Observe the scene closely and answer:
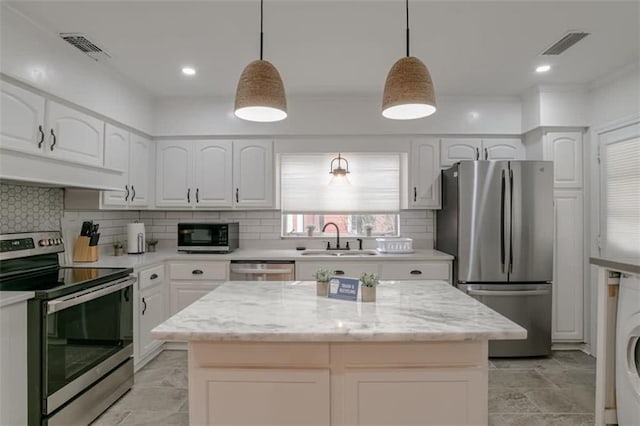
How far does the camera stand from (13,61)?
7.21ft

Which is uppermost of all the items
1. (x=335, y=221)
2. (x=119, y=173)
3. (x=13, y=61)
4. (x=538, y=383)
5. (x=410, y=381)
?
(x=13, y=61)

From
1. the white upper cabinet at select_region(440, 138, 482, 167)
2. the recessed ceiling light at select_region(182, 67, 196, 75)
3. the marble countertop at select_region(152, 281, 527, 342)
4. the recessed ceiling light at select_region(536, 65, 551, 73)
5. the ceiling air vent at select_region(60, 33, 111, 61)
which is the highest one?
the recessed ceiling light at select_region(536, 65, 551, 73)

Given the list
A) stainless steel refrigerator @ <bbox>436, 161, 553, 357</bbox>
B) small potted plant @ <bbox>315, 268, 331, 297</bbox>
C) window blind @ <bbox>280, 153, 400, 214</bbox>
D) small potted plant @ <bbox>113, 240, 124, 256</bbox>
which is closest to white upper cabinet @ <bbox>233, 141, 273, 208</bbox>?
window blind @ <bbox>280, 153, 400, 214</bbox>

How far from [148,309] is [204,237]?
865 mm

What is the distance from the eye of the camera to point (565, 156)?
366cm

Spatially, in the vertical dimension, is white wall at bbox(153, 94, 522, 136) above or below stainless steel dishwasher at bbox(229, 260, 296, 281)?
above

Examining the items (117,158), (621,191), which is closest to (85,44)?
(117,158)

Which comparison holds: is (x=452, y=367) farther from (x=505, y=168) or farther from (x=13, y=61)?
(x=13, y=61)

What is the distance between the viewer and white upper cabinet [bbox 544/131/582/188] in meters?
3.65

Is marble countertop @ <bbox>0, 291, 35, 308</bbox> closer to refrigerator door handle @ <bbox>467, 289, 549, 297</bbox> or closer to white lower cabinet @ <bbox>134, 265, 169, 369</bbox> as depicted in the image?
white lower cabinet @ <bbox>134, 265, 169, 369</bbox>

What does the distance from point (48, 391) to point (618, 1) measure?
13.1 feet

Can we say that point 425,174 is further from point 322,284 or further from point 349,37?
point 322,284

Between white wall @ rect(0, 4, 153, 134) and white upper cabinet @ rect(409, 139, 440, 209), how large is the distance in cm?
291

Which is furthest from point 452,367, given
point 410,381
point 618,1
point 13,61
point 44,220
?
point 44,220
